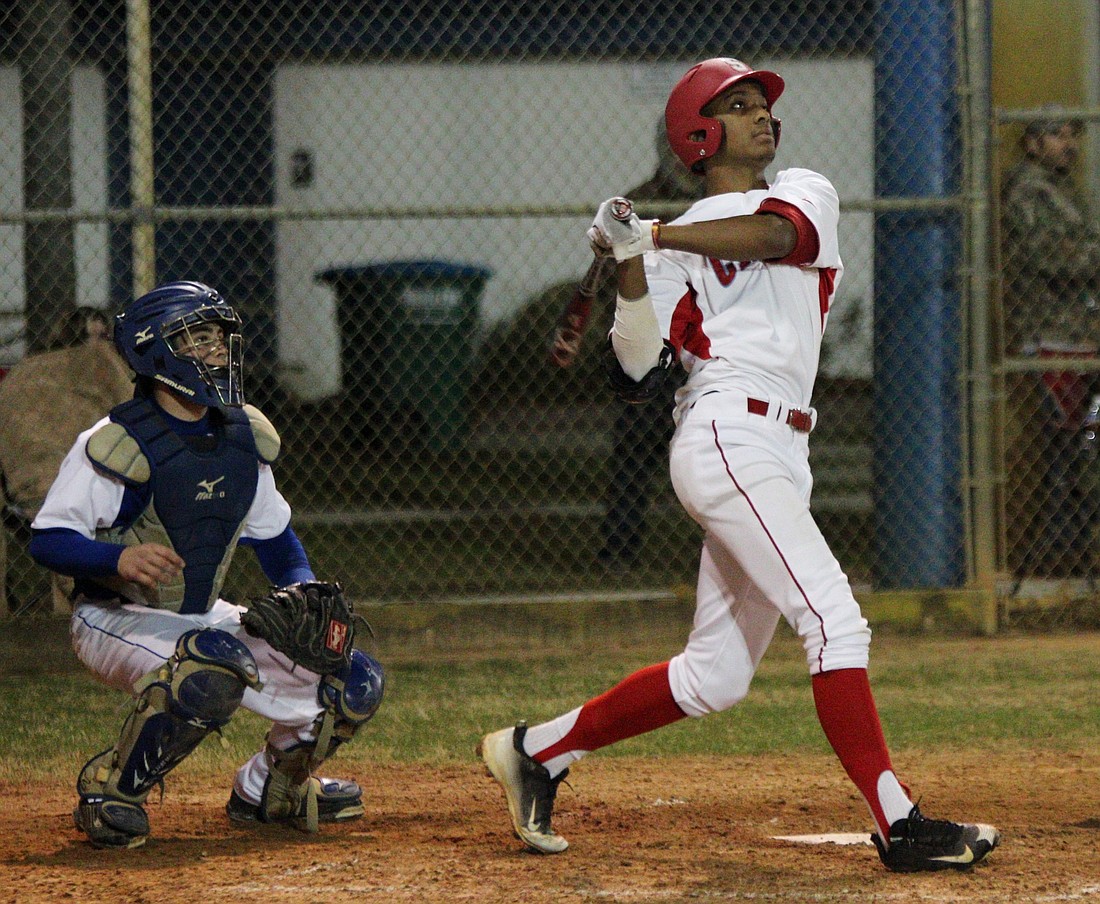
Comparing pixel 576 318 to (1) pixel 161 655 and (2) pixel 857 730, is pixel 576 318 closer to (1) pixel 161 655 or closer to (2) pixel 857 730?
(2) pixel 857 730

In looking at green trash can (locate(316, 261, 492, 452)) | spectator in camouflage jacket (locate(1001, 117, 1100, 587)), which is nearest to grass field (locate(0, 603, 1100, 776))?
spectator in camouflage jacket (locate(1001, 117, 1100, 587))

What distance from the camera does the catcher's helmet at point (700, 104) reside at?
347cm

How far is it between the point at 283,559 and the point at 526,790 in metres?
0.83

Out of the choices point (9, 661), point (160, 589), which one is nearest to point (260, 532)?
point (160, 589)

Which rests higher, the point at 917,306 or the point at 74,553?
the point at 917,306

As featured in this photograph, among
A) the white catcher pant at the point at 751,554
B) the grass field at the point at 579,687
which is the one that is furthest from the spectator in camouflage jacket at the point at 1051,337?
the white catcher pant at the point at 751,554

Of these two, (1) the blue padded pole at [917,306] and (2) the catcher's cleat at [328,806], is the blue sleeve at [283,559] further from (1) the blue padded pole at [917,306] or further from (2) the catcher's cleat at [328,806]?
(1) the blue padded pole at [917,306]

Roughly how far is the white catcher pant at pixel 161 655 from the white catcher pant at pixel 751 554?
87 cm

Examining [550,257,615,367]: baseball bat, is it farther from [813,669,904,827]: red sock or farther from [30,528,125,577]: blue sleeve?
[30,528,125,577]: blue sleeve

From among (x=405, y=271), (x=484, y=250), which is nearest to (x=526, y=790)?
(x=405, y=271)

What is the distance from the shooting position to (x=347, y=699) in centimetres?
365

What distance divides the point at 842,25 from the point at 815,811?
326 inches

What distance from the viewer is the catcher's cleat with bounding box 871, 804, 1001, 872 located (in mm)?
3248

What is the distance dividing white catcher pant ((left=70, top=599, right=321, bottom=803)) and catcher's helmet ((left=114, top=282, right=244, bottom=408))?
0.51m
